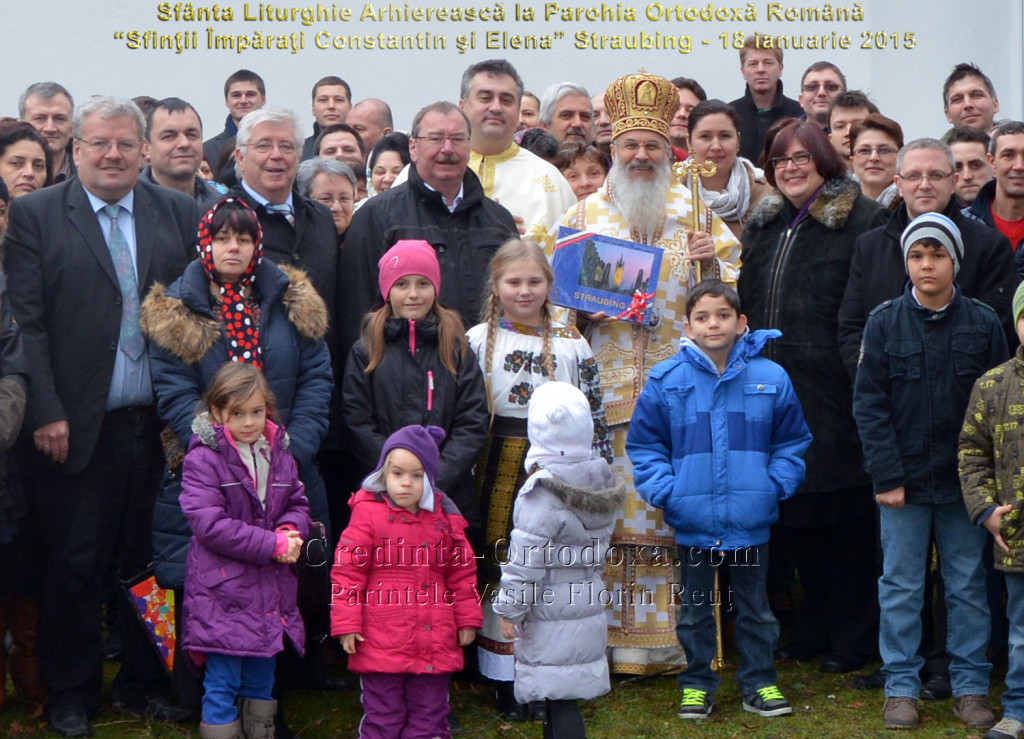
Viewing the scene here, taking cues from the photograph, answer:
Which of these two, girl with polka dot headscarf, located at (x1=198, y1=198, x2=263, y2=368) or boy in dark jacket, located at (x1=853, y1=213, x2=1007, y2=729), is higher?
girl with polka dot headscarf, located at (x1=198, y1=198, x2=263, y2=368)

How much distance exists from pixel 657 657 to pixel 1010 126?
2977 mm

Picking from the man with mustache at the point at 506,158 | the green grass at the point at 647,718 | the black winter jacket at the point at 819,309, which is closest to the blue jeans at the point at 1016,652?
the green grass at the point at 647,718

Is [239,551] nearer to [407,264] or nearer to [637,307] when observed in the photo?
[407,264]

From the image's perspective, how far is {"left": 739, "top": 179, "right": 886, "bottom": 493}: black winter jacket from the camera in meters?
7.04

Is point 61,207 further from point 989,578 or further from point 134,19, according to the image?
point 134,19

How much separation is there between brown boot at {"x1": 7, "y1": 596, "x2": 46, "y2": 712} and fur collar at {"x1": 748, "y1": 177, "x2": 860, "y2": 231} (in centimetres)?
380

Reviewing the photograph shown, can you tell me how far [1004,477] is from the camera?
598 centimetres

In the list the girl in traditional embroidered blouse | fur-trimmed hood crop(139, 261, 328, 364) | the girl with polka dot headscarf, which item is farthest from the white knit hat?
the girl with polka dot headscarf

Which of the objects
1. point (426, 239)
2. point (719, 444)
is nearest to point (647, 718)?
point (719, 444)

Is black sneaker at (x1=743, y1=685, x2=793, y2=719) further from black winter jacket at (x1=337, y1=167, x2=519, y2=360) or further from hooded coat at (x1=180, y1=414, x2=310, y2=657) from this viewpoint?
black winter jacket at (x1=337, y1=167, x2=519, y2=360)

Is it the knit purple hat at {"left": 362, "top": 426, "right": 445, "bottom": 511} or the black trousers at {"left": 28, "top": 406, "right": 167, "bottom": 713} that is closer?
the knit purple hat at {"left": 362, "top": 426, "right": 445, "bottom": 511}

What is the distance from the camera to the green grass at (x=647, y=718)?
20.5ft

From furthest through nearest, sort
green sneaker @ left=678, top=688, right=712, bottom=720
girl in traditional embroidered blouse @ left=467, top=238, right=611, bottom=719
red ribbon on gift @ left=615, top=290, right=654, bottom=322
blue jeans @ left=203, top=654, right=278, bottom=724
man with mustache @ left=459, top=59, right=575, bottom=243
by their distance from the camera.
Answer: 1. man with mustache @ left=459, top=59, right=575, bottom=243
2. red ribbon on gift @ left=615, top=290, right=654, bottom=322
3. girl in traditional embroidered blouse @ left=467, top=238, right=611, bottom=719
4. green sneaker @ left=678, top=688, right=712, bottom=720
5. blue jeans @ left=203, top=654, right=278, bottom=724

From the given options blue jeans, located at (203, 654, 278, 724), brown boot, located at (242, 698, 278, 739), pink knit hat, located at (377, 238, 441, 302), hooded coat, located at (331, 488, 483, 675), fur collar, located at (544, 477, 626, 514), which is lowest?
brown boot, located at (242, 698, 278, 739)
